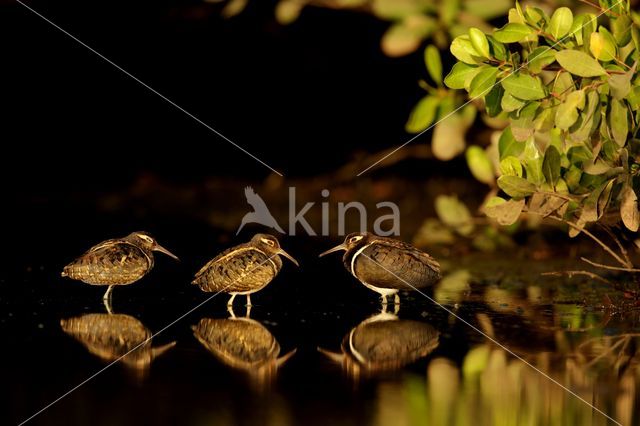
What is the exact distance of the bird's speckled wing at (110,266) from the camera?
8125 mm

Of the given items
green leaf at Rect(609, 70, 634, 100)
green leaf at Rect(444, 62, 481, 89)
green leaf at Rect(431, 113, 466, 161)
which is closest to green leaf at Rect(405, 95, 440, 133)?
green leaf at Rect(431, 113, 466, 161)

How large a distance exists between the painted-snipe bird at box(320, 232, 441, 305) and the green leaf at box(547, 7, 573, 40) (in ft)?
6.30

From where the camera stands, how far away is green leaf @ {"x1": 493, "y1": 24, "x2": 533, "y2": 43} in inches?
278

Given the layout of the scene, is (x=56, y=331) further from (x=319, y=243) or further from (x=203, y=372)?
(x=319, y=243)

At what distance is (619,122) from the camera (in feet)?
22.5

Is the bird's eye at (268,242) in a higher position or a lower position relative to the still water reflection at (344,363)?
higher

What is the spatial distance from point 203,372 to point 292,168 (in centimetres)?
985

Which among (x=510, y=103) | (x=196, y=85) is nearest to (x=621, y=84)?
(x=510, y=103)

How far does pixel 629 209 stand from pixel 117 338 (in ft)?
10.3

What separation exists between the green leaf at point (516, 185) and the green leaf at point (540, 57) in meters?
0.71

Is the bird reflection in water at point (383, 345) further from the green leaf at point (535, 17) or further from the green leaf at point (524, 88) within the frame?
the green leaf at point (535, 17)

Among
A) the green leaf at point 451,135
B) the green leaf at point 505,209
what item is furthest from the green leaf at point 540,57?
the green leaf at point 451,135

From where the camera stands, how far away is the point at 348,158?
16.1m

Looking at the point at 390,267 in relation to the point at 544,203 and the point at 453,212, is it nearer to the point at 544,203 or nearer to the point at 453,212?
the point at 544,203
